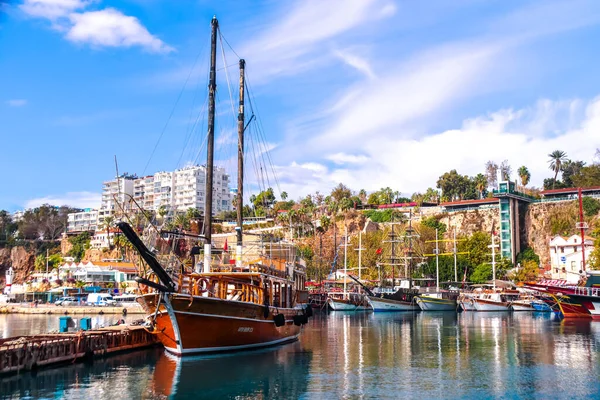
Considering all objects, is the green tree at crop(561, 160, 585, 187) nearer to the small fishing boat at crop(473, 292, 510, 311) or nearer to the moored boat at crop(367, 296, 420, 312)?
the small fishing boat at crop(473, 292, 510, 311)

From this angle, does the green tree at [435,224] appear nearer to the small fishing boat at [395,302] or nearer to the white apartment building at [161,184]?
the small fishing boat at [395,302]

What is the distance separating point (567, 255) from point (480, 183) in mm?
43661

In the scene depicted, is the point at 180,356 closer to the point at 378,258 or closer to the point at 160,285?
the point at 160,285

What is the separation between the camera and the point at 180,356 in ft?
102

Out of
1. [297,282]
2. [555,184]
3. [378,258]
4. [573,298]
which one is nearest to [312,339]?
[297,282]

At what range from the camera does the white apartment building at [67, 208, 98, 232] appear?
181625 mm

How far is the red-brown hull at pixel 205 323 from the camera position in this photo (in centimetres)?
2962

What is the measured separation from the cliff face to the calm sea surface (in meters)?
132

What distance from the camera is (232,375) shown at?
89.5 ft

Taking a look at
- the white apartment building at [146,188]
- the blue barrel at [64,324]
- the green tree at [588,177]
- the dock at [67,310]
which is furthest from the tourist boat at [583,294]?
the white apartment building at [146,188]

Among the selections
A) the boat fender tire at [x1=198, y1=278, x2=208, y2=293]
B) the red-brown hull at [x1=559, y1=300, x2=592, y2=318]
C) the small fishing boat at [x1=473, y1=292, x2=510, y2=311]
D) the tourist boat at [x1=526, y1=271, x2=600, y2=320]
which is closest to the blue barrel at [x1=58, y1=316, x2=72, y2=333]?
the boat fender tire at [x1=198, y1=278, x2=208, y2=293]

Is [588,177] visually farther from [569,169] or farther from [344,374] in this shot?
[344,374]

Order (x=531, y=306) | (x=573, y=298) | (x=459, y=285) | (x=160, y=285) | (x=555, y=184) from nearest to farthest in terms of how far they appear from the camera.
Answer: (x=160, y=285) < (x=573, y=298) < (x=531, y=306) < (x=459, y=285) < (x=555, y=184)

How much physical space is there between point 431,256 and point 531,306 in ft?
87.3
